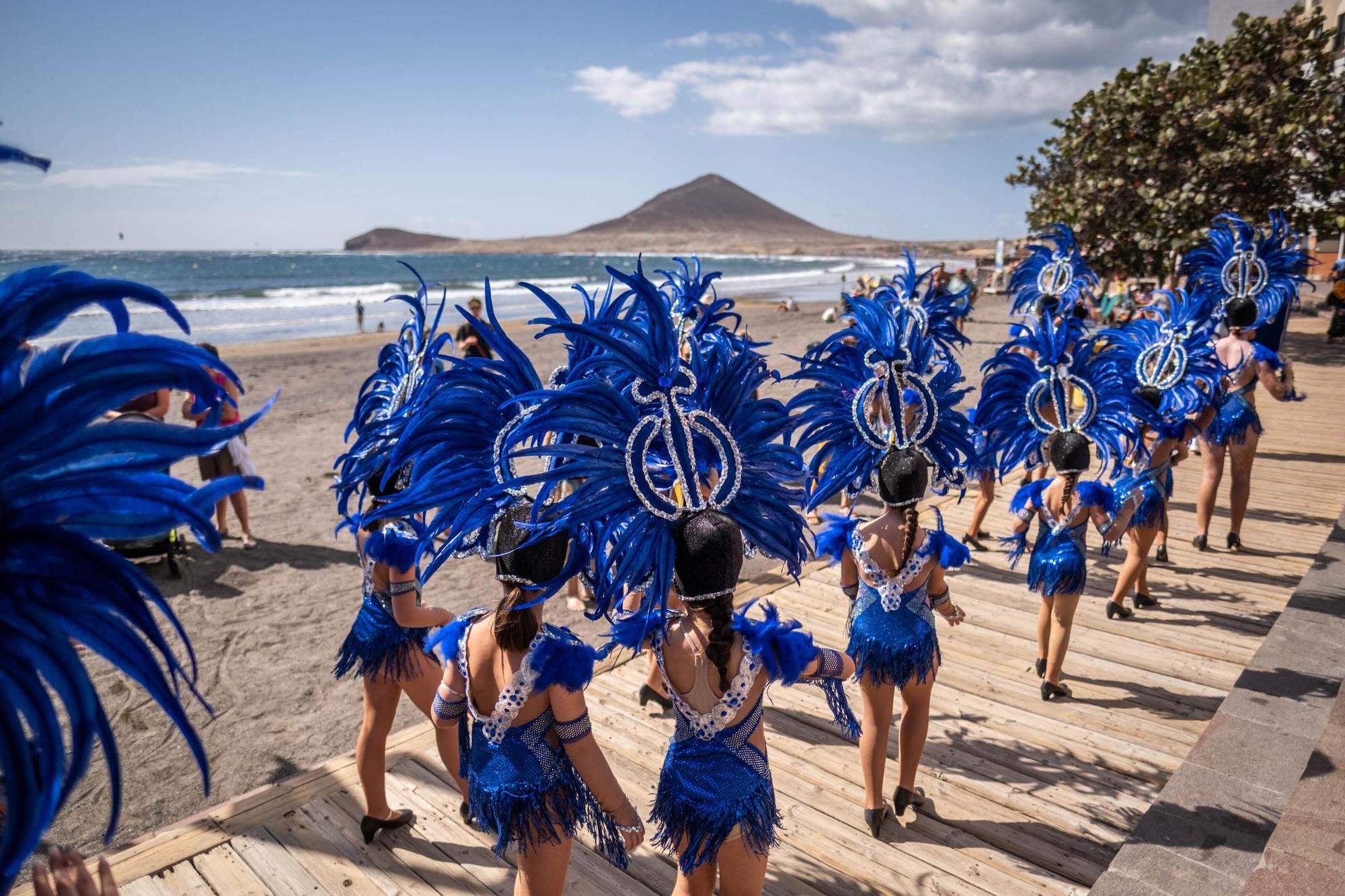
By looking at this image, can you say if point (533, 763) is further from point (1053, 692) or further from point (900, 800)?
point (1053, 692)

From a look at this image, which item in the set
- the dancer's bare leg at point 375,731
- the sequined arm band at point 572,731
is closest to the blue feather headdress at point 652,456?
the sequined arm band at point 572,731

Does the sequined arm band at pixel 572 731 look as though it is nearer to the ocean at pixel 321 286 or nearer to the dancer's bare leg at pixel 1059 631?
the ocean at pixel 321 286

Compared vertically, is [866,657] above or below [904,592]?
below

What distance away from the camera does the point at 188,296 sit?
171 feet

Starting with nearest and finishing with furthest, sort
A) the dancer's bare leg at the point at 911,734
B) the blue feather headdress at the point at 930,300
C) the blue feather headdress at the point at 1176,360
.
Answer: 1. the dancer's bare leg at the point at 911,734
2. the blue feather headdress at the point at 930,300
3. the blue feather headdress at the point at 1176,360

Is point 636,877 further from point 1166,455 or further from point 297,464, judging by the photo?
point 297,464

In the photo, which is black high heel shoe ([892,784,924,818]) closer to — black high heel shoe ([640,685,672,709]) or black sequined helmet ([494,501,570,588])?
black high heel shoe ([640,685,672,709])

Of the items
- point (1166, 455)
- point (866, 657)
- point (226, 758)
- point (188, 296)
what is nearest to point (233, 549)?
point (226, 758)

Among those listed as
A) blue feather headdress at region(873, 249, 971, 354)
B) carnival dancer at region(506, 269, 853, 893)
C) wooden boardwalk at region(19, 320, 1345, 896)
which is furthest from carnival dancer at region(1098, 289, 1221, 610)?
carnival dancer at region(506, 269, 853, 893)

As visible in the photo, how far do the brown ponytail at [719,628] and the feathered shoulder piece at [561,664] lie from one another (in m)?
0.40

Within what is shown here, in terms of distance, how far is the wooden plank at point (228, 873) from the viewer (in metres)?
3.71


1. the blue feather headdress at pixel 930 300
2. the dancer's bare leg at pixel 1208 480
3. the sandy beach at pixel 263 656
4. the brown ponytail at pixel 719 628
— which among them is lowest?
the sandy beach at pixel 263 656

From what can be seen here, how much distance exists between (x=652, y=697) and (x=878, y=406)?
2.42 meters

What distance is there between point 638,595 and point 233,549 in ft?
21.1
